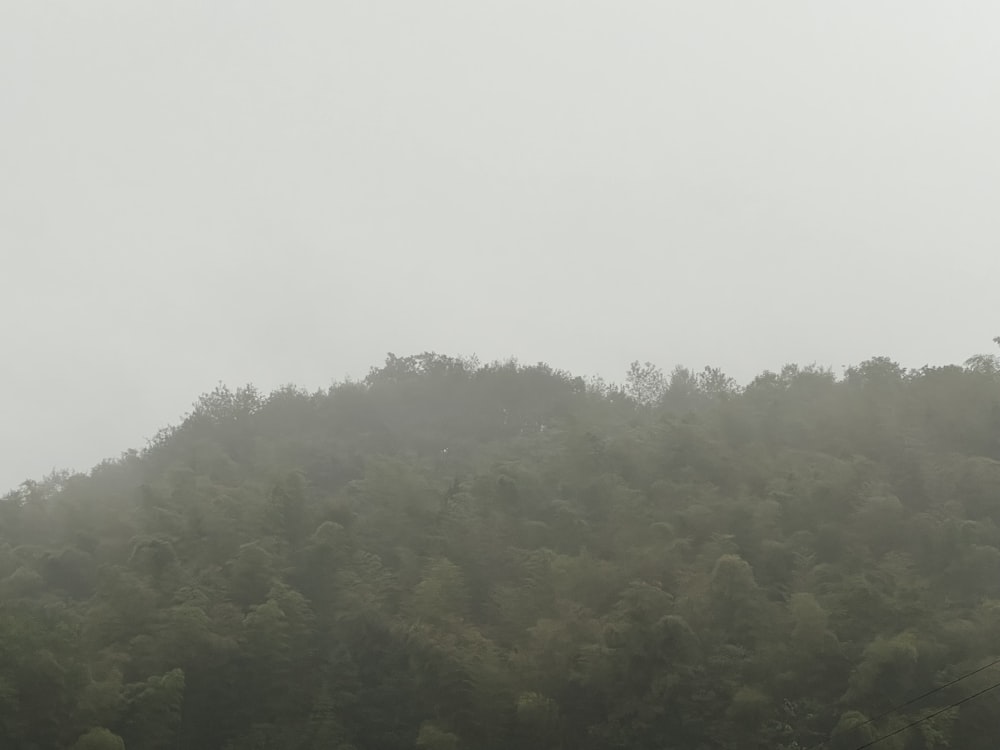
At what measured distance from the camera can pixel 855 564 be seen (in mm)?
25375

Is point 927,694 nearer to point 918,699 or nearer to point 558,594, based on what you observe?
point 918,699

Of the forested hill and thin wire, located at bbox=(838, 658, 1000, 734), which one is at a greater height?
the forested hill

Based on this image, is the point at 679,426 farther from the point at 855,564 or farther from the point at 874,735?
the point at 874,735

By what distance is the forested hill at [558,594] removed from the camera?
2098cm

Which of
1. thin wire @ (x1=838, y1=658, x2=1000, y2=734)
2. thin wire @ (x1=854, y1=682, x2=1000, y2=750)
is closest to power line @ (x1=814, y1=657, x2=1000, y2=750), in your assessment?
thin wire @ (x1=838, y1=658, x2=1000, y2=734)

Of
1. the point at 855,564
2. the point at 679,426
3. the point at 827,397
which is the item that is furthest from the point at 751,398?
the point at 855,564

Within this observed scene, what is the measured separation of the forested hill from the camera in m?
21.0

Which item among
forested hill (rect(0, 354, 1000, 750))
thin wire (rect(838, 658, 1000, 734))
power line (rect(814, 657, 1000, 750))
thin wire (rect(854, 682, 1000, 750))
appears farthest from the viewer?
forested hill (rect(0, 354, 1000, 750))

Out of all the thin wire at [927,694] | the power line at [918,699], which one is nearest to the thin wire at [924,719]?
the power line at [918,699]

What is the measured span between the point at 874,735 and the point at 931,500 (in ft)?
32.5

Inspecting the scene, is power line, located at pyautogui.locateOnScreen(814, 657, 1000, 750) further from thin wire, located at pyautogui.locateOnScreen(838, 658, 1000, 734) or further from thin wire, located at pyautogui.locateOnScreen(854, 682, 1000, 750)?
thin wire, located at pyautogui.locateOnScreen(854, 682, 1000, 750)

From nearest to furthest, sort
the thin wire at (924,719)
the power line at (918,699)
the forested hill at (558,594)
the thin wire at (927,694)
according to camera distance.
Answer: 1. the thin wire at (924,719)
2. the power line at (918,699)
3. the thin wire at (927,694)
4. the forested hill at (558,594)

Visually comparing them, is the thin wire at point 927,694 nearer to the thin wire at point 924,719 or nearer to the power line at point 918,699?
the power line at point 918,699

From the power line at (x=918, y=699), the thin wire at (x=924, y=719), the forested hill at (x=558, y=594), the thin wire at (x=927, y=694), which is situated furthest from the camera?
the forested hill at (x=558, y=594)
